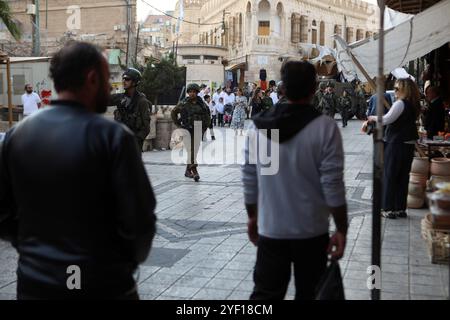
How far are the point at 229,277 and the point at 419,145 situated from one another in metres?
4.41

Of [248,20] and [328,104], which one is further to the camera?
[248,20]

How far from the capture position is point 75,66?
2.19 metres

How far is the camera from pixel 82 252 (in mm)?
2125

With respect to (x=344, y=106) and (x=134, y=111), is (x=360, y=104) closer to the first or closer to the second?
(x=344, y=106)

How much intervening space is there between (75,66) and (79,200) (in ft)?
1.78

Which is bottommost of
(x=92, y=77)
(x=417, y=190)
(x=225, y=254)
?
(x=225, y=254)

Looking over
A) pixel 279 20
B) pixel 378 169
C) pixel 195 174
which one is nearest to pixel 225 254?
pixel 378 169

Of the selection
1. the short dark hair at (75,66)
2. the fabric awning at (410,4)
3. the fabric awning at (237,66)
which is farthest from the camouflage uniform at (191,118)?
the fabric awning at (237,66)

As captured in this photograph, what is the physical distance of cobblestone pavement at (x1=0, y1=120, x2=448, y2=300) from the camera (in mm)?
4520

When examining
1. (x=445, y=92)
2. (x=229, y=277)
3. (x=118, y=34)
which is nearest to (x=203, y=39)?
(x=118, y=34)

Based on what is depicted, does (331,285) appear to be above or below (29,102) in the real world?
below

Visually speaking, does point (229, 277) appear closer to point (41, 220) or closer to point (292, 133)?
point (292, 133)

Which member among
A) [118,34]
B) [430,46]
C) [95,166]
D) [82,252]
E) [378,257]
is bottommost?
[378,257]

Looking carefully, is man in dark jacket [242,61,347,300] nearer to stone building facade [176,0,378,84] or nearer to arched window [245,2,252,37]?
stone building facade [176,0,378,84]
